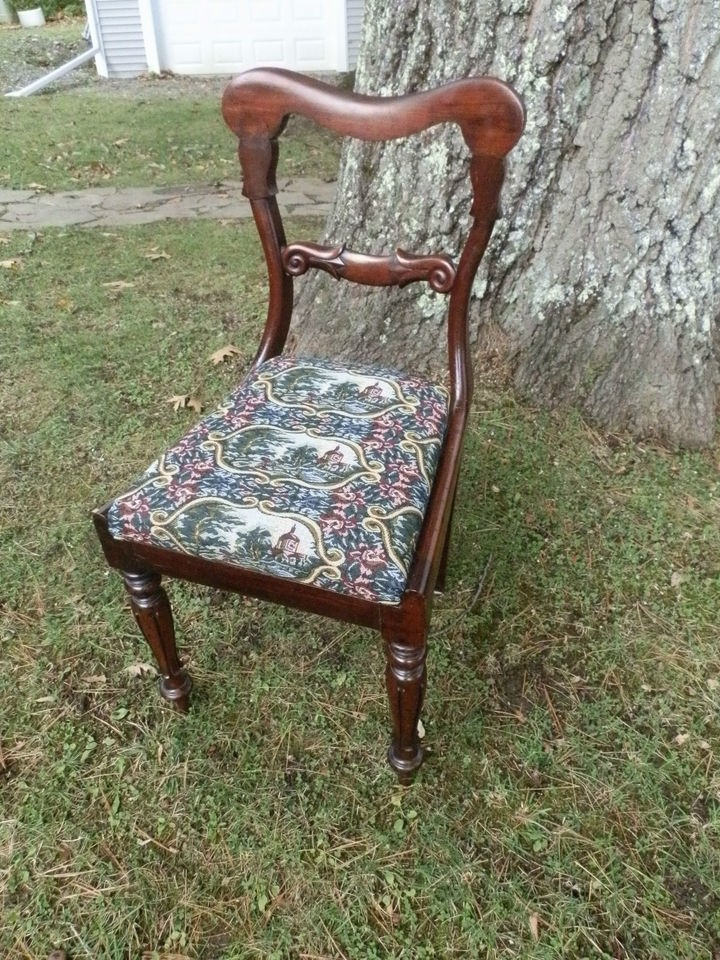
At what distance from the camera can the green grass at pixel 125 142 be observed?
16.1 feet

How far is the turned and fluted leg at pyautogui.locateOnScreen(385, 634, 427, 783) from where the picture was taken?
1.29 metres

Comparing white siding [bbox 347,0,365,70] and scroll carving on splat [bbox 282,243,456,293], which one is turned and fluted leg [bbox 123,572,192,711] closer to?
scroll carving on splat [bbox 282,243,456,293]

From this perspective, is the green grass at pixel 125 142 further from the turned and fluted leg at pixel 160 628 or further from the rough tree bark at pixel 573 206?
the turned and fluted leg at pixel 160 628

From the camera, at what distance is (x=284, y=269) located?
1693 mm

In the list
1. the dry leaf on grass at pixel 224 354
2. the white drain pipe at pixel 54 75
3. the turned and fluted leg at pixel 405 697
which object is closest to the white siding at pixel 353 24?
the white drain pipe at pixel 54 75

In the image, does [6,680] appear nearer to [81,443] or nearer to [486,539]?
[81,443]

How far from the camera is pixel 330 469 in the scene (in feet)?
4.54

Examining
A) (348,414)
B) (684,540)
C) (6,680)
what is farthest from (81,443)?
(684,540)

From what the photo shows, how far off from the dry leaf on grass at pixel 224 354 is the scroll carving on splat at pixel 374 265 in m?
1.30

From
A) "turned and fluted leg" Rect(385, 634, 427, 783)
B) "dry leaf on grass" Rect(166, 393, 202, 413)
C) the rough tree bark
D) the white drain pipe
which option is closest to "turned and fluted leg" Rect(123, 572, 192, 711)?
"turned and fluted leg" Rect(385, 634, 427, 783)

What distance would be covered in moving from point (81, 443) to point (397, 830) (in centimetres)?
174

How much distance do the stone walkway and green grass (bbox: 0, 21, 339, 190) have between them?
0.54ft

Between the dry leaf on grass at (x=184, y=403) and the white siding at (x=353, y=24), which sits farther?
the white siding at (x=353, y=24)

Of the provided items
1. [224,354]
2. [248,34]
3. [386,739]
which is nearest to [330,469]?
[386,739]
